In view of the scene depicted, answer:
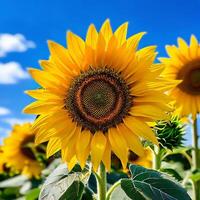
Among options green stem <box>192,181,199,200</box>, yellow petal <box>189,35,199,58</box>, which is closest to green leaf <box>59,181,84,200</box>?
green stem <box>192,181,199,200</box>

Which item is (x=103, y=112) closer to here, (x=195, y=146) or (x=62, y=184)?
(x=62, y=184)

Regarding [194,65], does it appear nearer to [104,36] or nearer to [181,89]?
[181,89]

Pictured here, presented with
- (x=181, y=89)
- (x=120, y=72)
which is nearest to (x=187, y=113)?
(x=181, y=89)

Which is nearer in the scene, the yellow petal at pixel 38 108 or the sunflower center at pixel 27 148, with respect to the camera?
the yellow petal at pixel 38 108

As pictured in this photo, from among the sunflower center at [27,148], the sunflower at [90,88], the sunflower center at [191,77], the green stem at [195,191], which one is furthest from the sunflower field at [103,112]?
the sunflower center at [27,148]

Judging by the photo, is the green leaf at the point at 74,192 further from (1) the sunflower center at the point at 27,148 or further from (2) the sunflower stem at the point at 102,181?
(1) the sunflower center at the point at 27,148

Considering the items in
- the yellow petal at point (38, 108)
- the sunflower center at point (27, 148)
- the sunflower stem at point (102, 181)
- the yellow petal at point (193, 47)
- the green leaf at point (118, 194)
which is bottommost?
the green leaf at point (118, 194)

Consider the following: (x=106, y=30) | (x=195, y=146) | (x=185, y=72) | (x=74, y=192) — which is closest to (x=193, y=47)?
(x=185, y=72)
